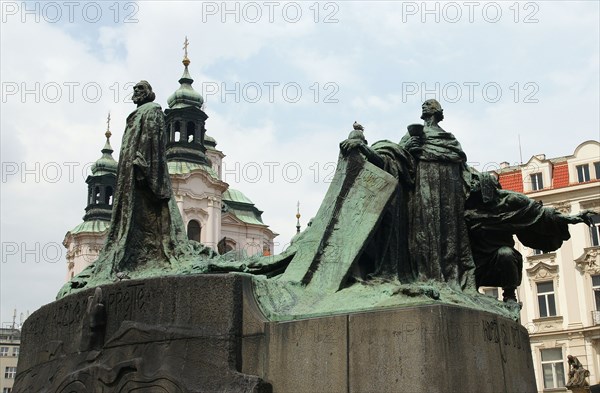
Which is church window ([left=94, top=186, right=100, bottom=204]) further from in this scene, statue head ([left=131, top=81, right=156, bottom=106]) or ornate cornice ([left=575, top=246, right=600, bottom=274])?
statue head ([left=131, top=81, right=156, bottom=106])

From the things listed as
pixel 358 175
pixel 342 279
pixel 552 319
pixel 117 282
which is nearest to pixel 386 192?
pixel 358 175

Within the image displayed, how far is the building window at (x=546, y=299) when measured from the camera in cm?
3534

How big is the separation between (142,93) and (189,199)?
155 ft

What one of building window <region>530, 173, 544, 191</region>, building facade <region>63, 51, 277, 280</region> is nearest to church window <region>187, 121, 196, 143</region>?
building facade <region>63, 51, 277, 280</region>

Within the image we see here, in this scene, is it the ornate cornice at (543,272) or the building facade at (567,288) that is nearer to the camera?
the building facade at (567,288)

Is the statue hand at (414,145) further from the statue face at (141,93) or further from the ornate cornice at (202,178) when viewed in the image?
the ornate cornice at (202,178)

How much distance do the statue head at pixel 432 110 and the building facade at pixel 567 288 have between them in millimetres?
25369

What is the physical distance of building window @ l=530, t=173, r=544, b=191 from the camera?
123ft

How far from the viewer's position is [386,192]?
895 centimetres

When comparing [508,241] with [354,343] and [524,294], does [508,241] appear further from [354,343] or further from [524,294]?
[524,294]

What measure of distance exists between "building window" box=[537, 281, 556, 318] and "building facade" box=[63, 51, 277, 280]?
21.7m

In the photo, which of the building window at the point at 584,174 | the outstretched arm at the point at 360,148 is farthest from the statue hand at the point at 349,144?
the building window at the point at 584,174

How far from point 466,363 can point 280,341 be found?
1637 millimetres

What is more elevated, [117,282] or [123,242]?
[123,242]
